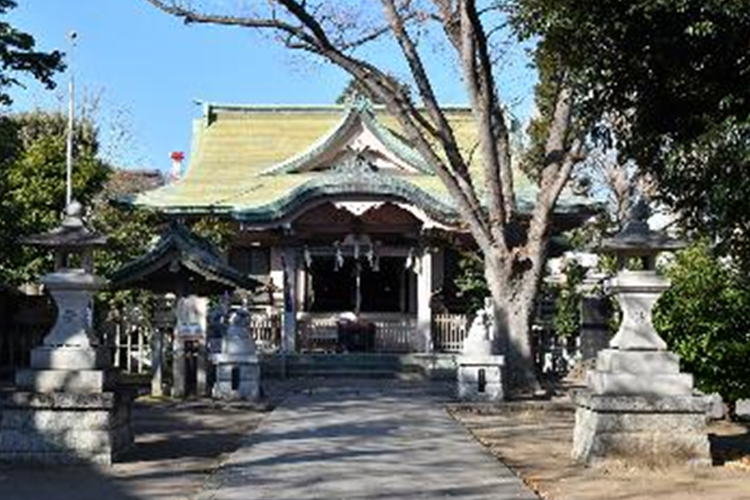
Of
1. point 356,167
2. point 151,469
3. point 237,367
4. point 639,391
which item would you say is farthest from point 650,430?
point 356,167

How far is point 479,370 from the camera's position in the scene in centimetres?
1992

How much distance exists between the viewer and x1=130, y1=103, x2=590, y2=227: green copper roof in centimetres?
2716

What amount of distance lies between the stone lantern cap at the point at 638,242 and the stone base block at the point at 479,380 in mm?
7437

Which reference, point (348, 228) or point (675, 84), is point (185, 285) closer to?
point (348, 228)

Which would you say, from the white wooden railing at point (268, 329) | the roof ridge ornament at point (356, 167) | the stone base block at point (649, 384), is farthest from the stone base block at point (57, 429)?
the white wooden railing at point (268, 329)

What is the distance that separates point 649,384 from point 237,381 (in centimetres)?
953

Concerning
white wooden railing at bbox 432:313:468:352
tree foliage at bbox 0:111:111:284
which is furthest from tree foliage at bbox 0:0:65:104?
white wooden railing at bbox 432:313:468:352

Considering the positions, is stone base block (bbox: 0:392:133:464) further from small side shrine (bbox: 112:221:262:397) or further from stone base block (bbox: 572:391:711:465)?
small side shrine (bbox: 112:221:262:397)

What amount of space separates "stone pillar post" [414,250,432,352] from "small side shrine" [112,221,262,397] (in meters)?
8.04

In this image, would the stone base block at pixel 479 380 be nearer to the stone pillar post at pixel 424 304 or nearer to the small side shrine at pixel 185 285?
the small side shrine at pixel 185 285

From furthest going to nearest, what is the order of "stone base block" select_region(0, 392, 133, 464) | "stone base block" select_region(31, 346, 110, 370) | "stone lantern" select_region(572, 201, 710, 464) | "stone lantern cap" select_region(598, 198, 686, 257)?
"stone lantern cap" select_region(598, 198, 686, 257)
"stone base block" select_region(31, 346, 110, 370)
"stone lantern" select_region(572, 201, 710, 464)
"stone base block" select_region(0, 392, 133, 464)

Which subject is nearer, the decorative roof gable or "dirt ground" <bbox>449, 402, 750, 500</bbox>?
"dirt ground" <bbox>449, 402, 750, 500</bbox>

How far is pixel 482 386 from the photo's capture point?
19.9 m

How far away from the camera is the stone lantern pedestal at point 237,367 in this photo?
63.7ft
